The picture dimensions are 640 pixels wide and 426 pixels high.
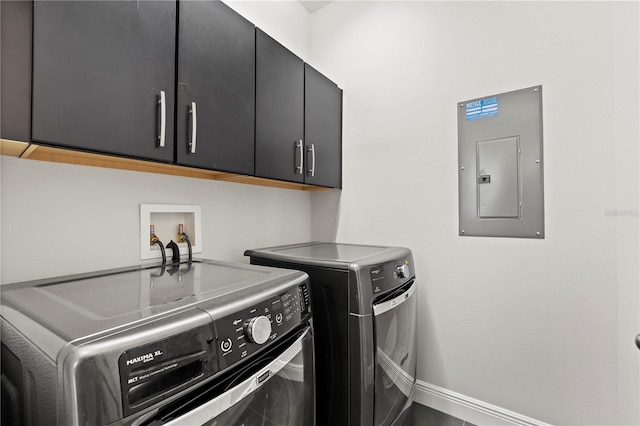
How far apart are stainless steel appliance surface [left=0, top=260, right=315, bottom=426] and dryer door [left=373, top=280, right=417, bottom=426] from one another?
377 millimetres

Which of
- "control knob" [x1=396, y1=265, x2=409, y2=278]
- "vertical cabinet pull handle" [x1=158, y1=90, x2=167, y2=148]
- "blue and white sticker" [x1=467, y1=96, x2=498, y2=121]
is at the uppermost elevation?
"blue and white sticker" [x1=467, y1=96, x2=498, y2=121]

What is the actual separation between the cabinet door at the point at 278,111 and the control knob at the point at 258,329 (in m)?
0.84

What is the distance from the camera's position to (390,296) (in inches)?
51.1

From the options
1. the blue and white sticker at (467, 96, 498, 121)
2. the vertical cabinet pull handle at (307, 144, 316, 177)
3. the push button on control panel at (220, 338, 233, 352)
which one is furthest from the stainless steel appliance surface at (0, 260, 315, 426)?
the blue and white sticker at (467, 96, 498, 121)

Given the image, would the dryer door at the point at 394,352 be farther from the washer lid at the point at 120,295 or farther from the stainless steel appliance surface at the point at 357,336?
the washer lid at the point at 120,295

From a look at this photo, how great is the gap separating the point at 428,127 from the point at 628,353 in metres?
1.41

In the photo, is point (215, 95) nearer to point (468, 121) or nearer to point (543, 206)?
point (468, 121)

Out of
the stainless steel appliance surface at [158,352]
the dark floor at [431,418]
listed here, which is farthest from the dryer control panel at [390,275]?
the dark floor at [431,418]

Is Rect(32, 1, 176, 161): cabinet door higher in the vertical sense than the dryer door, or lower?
higher

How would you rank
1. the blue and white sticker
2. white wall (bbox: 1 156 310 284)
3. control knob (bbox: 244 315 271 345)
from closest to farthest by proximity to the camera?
control knob (bbox: 244 315 271 345)
white wall (bbox: 1 156 310 284)
the blue and white sticker

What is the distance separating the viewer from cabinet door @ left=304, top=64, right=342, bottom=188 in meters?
1.76

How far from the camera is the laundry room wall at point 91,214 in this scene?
3.14ft

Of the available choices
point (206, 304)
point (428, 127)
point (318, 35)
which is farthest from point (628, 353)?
point (318, 35)

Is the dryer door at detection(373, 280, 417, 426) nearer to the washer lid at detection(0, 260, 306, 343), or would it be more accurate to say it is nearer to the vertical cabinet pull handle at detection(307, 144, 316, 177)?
the washer lid at detection(0, 260, 306, 343)
